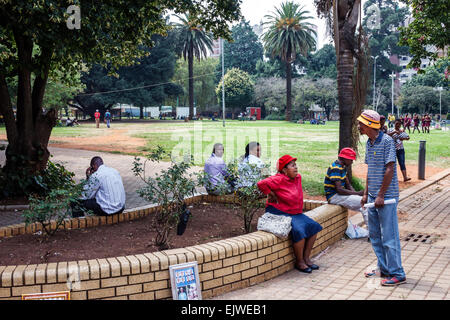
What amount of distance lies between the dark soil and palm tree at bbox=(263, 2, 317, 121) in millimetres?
54643

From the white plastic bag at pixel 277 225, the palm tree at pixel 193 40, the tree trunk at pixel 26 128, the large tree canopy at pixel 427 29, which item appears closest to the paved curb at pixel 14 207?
the tree trunk at pixel 26 128

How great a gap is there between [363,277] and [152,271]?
220 cm

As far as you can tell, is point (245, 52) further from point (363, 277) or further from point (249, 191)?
point (363, 277)

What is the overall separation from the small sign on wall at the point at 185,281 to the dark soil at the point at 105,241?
35.2 inches

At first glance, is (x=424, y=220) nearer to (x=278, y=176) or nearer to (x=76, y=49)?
(x=278, y=176)

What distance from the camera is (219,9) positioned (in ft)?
34.6

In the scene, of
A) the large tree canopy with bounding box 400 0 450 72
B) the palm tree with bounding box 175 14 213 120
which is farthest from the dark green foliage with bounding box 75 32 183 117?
the large tree canopy with bounding box 400 0 450 72

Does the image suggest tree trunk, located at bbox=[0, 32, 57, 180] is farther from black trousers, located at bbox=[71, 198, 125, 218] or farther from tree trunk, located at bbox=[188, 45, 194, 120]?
tree trunk, located at bbox=[188, 45, 194, 120]

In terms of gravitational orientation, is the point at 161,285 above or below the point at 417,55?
below

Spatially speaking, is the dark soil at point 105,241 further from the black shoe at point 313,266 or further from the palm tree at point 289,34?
the palm tree at point 289,34

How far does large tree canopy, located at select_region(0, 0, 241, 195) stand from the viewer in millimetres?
6660

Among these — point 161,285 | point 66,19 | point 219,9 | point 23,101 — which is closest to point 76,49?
point 66,19

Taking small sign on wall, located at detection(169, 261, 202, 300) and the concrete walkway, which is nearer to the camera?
small sign on wall, located at detection(169, 261, 202, 300)
